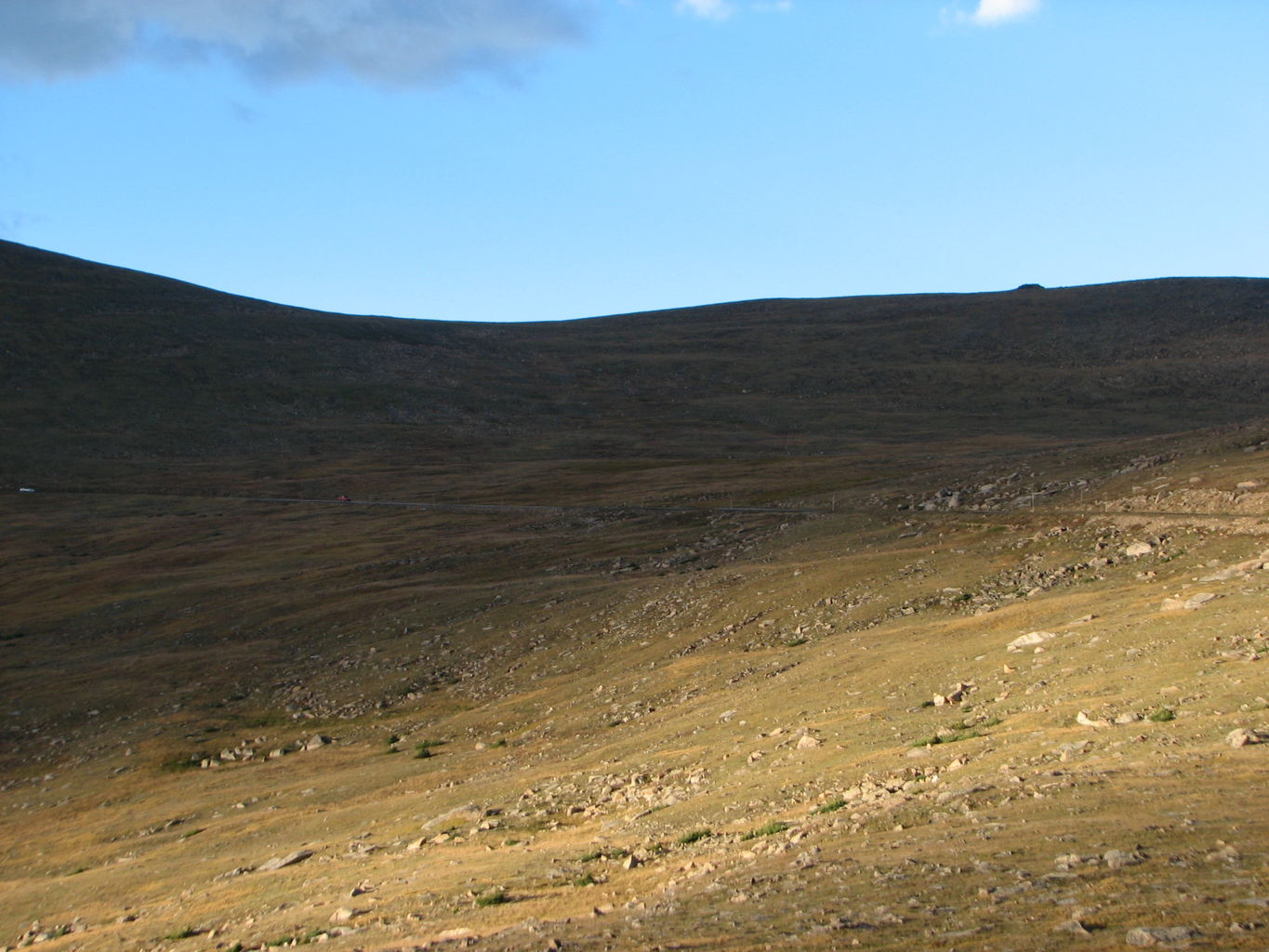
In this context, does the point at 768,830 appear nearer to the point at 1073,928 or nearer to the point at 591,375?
the point at 1073,928

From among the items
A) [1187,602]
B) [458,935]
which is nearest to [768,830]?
[458,935]

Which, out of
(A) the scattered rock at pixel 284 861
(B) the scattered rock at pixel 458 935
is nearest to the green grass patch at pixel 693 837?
(B) the scattered rock at pixel 458 935

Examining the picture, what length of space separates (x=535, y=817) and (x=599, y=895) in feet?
16.1

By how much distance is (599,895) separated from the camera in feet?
35.0

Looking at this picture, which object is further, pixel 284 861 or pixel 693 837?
pixel 284 861

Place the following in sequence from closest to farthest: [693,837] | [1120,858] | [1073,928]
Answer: [1073,928]
[1120,858]
[693,837]

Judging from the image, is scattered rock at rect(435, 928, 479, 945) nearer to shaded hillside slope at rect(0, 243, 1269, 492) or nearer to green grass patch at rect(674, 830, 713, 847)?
green grass patch at rect(674, 830, 713, 847)

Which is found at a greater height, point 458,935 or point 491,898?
point 458,935

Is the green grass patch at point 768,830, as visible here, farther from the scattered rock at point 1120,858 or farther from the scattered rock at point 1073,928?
the scattered rock at point 1073,928

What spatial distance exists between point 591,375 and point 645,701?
8081cm

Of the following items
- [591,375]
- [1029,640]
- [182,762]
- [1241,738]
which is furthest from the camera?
[591,375]

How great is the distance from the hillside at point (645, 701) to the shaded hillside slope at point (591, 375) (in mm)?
7711

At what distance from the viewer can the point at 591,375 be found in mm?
102125

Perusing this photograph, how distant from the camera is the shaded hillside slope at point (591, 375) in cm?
7919
